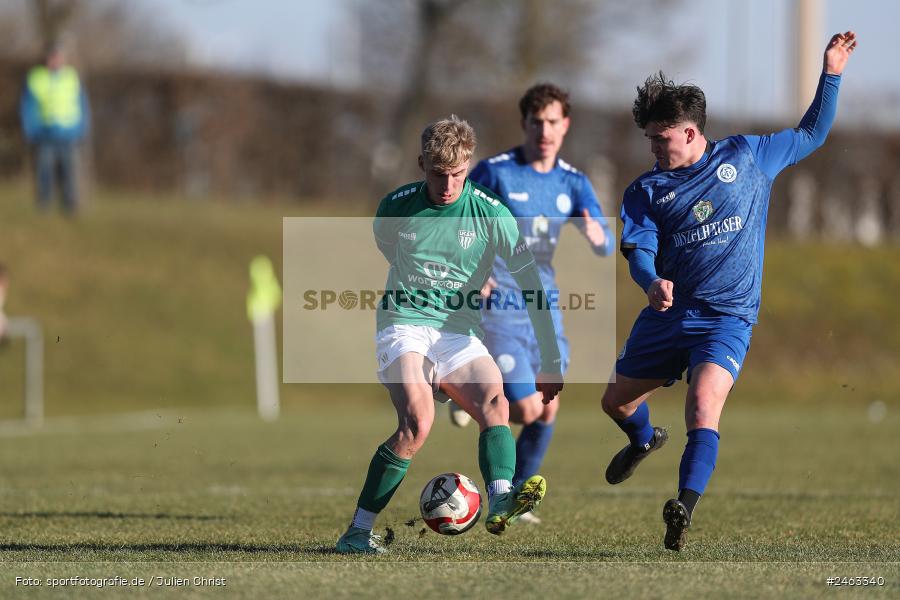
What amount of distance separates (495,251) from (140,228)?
19686 mm

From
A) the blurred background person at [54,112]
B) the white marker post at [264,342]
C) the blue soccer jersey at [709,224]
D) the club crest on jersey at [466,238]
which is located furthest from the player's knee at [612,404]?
the blurred background person at [54,112]

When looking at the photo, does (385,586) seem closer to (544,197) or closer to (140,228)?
(544,197)

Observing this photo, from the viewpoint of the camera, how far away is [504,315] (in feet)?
27.6

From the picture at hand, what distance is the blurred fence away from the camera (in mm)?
29203

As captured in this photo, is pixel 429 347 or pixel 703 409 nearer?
pixel 703 409

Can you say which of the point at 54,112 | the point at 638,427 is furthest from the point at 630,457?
the point at 54,112

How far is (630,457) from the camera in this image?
7684 mm

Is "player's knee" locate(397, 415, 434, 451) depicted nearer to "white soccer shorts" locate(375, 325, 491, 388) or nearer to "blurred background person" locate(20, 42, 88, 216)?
"white soccer shorts" locate(375, 325, 491, 388)

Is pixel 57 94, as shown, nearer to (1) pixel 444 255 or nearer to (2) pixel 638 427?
(2) pixel 638 427

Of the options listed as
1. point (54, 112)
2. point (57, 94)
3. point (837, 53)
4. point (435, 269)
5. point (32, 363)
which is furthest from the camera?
point (57, 94)

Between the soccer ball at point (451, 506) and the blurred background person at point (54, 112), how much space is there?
1652 cm

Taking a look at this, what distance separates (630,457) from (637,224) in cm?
167

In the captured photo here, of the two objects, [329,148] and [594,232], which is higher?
[329,148]

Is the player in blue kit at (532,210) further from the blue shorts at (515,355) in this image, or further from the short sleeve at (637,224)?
the short sleeve at (637,224)
